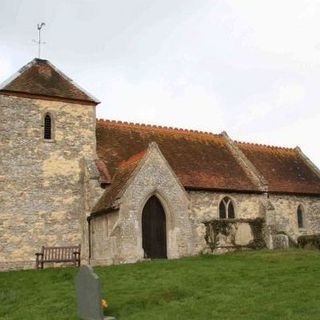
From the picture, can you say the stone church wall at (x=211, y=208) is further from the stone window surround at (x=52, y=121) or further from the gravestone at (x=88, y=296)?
the gravestone at (x=88, y=296)

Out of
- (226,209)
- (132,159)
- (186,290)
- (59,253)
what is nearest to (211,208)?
(226,209)

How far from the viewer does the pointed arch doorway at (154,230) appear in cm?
2275

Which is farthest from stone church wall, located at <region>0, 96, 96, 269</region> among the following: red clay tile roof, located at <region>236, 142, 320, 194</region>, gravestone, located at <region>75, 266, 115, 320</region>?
gravestone, located at <region>75, 266, 115, 320</region>

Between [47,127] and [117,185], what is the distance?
5330 mm

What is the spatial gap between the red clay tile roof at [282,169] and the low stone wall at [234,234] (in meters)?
3.20

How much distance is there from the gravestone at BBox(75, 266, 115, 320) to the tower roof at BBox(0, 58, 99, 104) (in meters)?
15.5

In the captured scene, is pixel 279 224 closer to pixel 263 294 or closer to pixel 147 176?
pixel 147 176

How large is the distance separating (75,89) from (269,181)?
41.9ft

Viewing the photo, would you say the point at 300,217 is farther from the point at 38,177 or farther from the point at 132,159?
the point at 38,177

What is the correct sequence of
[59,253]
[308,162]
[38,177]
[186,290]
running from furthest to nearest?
[308,162] → [38,177] → [59,253] → [186,290]

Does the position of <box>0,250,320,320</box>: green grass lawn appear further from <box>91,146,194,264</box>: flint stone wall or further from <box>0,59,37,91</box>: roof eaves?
<box>0,59,37,91</box>: roof eaves

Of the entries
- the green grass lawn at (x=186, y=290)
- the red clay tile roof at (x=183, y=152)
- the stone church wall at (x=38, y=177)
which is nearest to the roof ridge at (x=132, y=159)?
the red clay tile roof at (x=183, y=152)

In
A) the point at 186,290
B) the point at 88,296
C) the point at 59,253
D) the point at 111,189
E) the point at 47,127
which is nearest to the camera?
the point at 88,296

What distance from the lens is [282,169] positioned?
3272 centimetres
